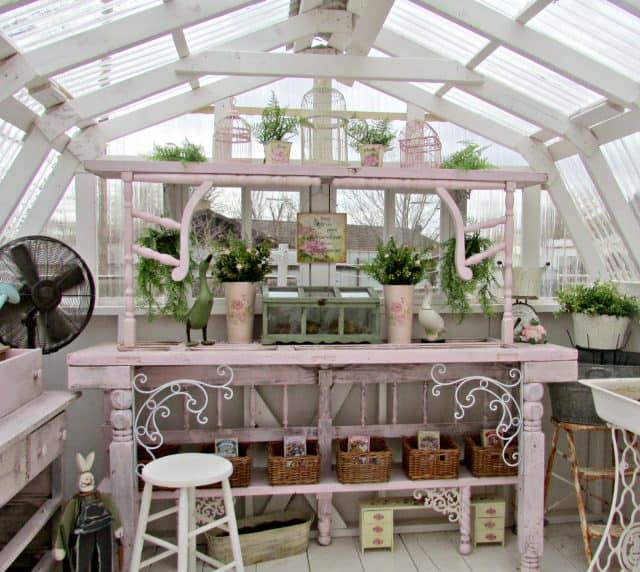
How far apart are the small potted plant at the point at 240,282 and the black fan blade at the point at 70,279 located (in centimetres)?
61

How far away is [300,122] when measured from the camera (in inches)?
111

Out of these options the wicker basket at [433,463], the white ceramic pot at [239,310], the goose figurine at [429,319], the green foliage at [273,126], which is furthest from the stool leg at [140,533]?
the green foliage at [273,126]

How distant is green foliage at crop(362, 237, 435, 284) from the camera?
285cm

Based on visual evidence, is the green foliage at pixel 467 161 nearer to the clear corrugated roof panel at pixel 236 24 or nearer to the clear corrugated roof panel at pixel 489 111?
the clear corrugated roof panel at pixel 489 111

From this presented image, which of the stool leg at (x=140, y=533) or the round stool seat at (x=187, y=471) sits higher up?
the round stool seat at (x=187, y=471)

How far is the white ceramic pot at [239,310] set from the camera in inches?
109

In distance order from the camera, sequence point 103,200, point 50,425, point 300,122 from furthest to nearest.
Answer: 1. point 103,200
2. point 300,122
3. point 50,425

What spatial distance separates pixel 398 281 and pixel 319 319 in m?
0.43

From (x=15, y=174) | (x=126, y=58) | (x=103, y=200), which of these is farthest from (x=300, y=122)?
(x=15, y=174)

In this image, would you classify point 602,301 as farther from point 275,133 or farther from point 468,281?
point 275,133

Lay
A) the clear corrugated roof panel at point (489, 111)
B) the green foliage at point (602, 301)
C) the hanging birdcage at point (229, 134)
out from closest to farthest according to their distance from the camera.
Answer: the hanging birdcage at point (229, 134)
the green foliage at point (602, 301)
the clear corrugated roof panel at point (489, 111)

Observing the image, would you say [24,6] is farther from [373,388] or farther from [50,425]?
[373,388]

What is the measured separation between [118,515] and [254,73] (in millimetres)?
1981

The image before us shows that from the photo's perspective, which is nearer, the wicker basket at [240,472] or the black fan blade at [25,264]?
the black fan blade at [25,264]
